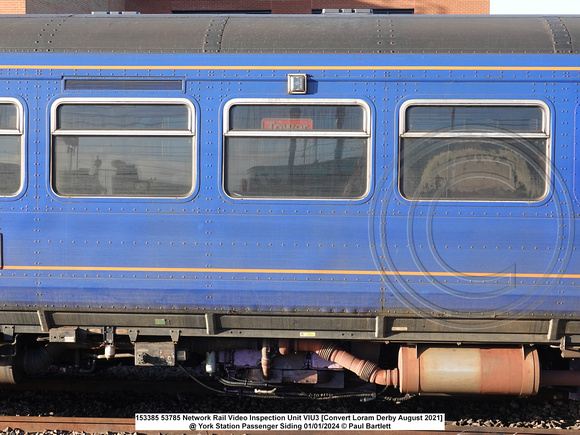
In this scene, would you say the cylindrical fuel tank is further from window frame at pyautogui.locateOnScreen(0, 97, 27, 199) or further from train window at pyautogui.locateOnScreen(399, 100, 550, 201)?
window frame at pyautogui.locateOnScreen(0, 97, 27, 199)

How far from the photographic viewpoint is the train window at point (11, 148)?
505cm

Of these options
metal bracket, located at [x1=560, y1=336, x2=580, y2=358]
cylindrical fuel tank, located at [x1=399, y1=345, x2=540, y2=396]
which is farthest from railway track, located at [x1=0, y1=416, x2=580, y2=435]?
metal bracket, located at [x1=560, y1=336, x2=580, y2=358]

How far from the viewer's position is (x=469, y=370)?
525cm

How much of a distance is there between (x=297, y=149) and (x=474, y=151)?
4.97ft

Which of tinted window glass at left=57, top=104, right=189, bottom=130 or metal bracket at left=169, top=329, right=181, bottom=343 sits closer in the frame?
tinted window glass at left=57, top=104, right=189, bottom=130

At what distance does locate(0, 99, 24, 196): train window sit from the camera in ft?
16.6

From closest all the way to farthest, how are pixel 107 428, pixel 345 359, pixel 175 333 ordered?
pixel 175 333 → pixel 345 359 → pixel 107 428

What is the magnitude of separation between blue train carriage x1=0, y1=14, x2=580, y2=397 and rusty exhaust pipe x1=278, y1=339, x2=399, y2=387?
1.00 ft

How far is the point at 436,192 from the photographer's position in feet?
16.1

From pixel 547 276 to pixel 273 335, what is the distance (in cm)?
243

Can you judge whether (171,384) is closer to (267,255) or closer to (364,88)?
(267,255)

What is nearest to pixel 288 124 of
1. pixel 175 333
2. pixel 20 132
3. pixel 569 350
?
pixel 175 333
